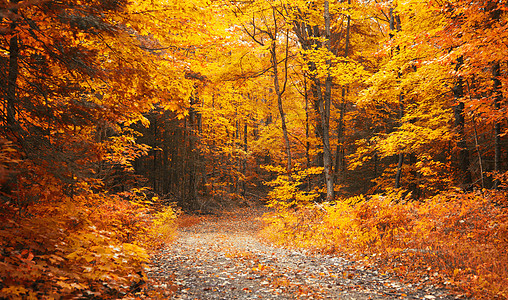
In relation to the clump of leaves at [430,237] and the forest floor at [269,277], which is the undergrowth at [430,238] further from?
the forest floor at [269,277]

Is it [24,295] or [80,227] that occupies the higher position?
[80,227]

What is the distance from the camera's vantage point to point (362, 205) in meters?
9.62

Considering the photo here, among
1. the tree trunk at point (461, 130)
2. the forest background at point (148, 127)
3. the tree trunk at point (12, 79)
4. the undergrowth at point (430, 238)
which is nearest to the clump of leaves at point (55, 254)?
the forest background at point (148, 127)

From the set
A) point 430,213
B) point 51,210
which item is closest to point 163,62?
point 51,210

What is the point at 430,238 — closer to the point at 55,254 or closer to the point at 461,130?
the point at 461,130

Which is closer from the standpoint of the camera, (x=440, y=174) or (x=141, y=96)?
(x=141, y=96)

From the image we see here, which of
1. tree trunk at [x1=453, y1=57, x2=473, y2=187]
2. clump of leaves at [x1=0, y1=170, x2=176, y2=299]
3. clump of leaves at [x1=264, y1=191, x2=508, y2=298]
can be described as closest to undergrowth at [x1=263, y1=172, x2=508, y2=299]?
clump of leaves at [x1=264, y1=191, x2=508, y2=298]

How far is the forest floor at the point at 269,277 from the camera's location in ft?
18.0

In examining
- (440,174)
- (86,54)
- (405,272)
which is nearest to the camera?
(86,54)

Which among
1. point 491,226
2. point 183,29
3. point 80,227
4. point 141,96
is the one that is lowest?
point 491,226

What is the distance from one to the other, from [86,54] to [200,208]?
17.3 metres

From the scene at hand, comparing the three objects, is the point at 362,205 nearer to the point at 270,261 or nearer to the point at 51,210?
the point at 270,261

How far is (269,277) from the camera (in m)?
6.58

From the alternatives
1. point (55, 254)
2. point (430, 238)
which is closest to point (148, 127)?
point (55, 254)
